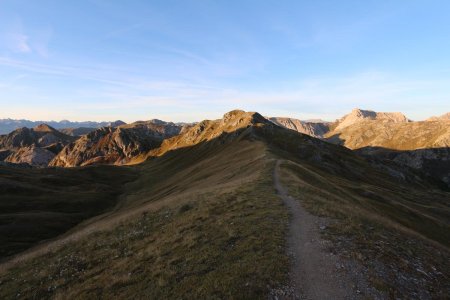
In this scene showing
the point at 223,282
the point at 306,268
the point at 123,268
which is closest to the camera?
the point at 223,282

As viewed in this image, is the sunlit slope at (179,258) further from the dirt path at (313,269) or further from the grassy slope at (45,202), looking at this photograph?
the grassy slope at (45,202)

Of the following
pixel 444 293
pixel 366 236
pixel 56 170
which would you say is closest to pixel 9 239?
pixel 366 236

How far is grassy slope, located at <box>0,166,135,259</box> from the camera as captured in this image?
58.8m

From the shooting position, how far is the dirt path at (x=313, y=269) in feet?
52.8

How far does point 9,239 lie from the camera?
55312mm

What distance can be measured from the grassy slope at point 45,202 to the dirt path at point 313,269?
48.1m

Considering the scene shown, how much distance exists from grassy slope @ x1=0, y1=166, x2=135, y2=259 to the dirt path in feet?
158

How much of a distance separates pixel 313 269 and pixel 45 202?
3249 inches

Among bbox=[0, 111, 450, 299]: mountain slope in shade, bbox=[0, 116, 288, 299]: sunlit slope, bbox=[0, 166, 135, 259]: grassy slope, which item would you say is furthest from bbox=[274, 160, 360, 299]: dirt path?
bbox=[0, 166, 135, 259]: grassy slope

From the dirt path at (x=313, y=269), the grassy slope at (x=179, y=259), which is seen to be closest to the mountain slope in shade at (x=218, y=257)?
the grassy slope at (x=179, y=259)

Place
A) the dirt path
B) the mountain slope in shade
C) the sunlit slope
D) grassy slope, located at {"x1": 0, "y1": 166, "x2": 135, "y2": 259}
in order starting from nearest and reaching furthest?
1. the dirt path
2. the mountain slope in shade
3. the sunlit slope
4. grassy slope, located at {"x1": 0, "y1": 166, "x2": 135, "y2": 259}

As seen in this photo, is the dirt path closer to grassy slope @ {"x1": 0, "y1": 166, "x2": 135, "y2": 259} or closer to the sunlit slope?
the sunlit slope

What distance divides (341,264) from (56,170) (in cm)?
13509

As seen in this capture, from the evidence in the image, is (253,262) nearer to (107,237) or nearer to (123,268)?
(123,268)
